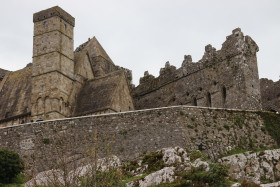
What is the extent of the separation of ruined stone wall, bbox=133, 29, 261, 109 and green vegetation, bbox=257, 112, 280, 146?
326cm

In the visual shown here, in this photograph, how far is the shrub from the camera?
36.7 meters

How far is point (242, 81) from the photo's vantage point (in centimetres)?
4775

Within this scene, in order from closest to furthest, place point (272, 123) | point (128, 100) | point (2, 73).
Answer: point (272, 123)
point (128, 100)
point (2, 73)

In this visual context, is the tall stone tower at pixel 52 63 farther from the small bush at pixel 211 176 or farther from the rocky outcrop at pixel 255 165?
the small bush at pixel 211 176

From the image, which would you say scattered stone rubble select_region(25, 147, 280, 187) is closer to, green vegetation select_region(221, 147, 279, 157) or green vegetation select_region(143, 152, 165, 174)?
green vegetation select_region(143, 152, 165, 174)

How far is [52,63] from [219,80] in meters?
15.1

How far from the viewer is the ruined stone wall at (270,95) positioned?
56656mm

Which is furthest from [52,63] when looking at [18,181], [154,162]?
[154,162]

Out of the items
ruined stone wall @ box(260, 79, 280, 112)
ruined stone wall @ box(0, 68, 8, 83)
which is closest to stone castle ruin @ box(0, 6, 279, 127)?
ruined stone wall @ box(0, 68, 8, 83)

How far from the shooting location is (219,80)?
4966 cm

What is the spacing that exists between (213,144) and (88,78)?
19387 mm

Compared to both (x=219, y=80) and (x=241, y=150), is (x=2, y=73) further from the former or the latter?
(x=241, y=150)

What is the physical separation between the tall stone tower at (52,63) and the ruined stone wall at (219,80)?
9478mm

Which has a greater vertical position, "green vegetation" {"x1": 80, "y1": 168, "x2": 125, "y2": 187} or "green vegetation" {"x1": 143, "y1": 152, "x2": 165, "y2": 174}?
"green vegetation" {"x1": 143, "y1": 152, "x2": 165, "y2": 174}
